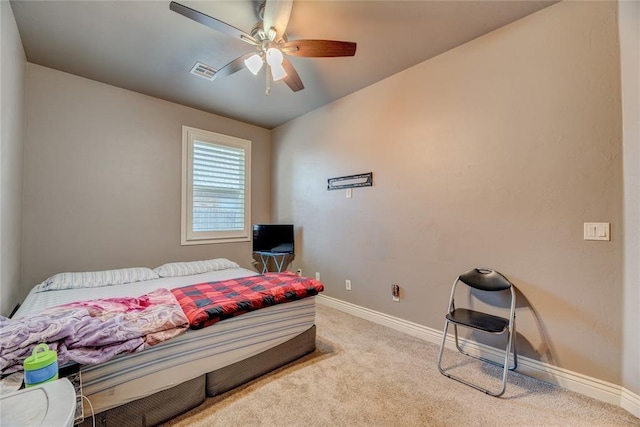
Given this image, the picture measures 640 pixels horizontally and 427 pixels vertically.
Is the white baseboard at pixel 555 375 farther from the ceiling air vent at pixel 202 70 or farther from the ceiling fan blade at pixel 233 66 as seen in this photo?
the ceiling air vent at pixel 202 70

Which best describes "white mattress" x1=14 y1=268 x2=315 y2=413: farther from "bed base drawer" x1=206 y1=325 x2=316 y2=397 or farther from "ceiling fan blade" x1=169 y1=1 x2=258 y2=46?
"ceiling fan blade" x1=169 y1=1 x2=258 y2=46

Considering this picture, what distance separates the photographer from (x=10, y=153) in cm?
200

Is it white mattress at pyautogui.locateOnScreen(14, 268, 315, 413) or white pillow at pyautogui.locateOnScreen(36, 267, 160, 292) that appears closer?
white mattress at pyautogui.locateOnScreen(14, 268, 315, 413)

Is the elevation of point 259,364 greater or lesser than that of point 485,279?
lesser

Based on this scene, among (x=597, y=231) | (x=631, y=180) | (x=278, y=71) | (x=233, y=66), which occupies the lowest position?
(x=597, y=231)

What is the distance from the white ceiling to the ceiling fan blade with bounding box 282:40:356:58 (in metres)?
0.26

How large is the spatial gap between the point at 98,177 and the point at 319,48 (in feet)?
9.16

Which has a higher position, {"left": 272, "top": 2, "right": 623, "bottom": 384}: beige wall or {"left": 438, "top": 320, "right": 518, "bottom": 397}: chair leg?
{"left": 272, "top": 2, "right": 623, "bottom": 384}: beige wall

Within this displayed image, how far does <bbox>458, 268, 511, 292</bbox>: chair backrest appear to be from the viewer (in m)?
2.02

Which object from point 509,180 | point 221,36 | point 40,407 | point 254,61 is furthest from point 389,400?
point 221,36

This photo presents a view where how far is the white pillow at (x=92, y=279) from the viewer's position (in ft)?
7.67

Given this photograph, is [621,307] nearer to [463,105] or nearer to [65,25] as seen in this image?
[463,105]

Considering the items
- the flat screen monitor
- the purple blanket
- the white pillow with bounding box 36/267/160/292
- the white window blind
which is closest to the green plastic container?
the purple blanket

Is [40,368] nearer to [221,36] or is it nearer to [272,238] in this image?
[221,36]
